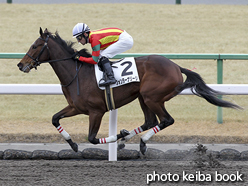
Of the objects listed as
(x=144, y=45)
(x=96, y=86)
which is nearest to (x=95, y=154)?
(x=96, y=86)

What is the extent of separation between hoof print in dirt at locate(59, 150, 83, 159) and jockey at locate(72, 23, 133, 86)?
1.05m

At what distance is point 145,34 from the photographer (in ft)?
39.7

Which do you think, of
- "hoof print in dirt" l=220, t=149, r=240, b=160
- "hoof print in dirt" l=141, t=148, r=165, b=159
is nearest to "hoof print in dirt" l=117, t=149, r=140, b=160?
"hoof print in dirt" l=141, t=148, r=165, b=159

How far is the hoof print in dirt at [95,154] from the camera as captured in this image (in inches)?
216

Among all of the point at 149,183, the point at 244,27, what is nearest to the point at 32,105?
the point at 149,183

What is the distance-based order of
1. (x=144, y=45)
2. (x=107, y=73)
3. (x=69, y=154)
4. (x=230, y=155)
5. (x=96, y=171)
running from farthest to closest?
(x=144, y=45), (x=69, y=154), (x=230, y=155), (x=107, y=73), (x=96, y=171)

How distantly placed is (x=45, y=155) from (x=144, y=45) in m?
6.05

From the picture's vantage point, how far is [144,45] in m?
10.9

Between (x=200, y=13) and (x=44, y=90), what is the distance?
1028 cm

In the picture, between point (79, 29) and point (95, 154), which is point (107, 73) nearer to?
point (79, 29)

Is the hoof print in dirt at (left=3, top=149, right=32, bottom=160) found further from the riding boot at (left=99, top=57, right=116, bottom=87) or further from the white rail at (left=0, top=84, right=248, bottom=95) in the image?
the riding boot at (left=99, top=57, right=116, bottom=87)

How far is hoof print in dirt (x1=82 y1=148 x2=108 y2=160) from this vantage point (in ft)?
18.0

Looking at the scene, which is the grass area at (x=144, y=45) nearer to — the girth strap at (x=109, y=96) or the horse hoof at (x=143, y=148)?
the horse hoof at (x=143, y=148)

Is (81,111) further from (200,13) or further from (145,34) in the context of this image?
(200,13)
